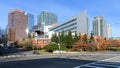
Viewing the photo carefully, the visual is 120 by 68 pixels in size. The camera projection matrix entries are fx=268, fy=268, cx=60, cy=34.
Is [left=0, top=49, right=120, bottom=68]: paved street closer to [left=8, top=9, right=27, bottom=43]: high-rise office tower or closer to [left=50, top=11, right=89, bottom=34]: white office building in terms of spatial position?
[left=8, top=9, right=27, bottom=43]: high-rise office tower

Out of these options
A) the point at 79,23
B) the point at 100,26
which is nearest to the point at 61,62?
the point at 79,23

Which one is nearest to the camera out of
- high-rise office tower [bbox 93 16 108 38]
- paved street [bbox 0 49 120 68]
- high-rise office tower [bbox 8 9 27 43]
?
paved street [bbox 0 49 120 68]

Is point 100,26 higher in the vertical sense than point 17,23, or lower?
lower

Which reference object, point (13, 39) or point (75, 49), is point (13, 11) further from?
point (75, 49)

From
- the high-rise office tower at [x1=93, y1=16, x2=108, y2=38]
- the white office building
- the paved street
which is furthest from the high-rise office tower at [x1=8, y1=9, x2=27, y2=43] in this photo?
the paved street

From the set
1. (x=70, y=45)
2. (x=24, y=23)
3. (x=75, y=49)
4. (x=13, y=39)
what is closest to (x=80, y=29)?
(x=24, y=23)

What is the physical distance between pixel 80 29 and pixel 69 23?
55.5ft

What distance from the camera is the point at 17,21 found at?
514 feet

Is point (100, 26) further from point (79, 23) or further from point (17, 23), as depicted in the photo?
point (17, 23)

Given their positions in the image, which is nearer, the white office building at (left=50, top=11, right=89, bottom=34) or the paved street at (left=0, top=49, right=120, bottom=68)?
the paved street at (left=0, top=49, right=120, bottom=68)

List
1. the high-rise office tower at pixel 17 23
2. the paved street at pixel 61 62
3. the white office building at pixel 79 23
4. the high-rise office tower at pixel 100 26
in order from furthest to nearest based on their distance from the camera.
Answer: the high-rise office tower at pixel 100 26 < the white office building at pixel 79 23 < the high-rise office tower at pixel 17 23 < the paved street at pixel 61 62

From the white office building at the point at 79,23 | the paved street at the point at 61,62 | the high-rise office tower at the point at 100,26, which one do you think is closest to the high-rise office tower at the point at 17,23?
the white office building at the point at 79,23

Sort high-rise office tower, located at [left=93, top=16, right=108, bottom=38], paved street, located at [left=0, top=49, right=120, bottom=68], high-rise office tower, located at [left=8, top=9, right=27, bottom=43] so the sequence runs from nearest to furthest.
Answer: paved street, located at [left=0, top=49, right=120, bottom=68] < high-rise office tower, located at [left=8, top=9, right=27, bottom=43] < high-rise office tower, located at [left=93, top=16, right=108, bottom=38]

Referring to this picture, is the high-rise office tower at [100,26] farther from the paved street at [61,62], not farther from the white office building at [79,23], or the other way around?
the paved street at [61,62]
